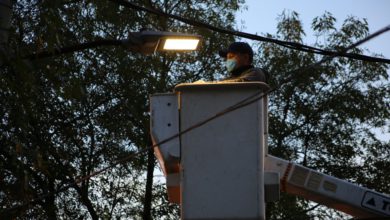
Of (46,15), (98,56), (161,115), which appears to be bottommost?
(161,115)

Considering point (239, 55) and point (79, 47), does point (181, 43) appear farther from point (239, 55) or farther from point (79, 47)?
point (79, 47)

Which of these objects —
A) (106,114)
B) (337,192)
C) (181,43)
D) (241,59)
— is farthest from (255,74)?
(106,114)

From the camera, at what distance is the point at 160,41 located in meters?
6.89

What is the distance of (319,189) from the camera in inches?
251

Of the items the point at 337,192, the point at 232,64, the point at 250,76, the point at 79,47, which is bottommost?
the point at 337,192

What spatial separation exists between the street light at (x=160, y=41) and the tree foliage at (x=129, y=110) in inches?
35.9

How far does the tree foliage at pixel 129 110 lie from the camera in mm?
10469

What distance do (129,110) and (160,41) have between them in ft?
27.9

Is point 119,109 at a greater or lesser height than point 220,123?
greater

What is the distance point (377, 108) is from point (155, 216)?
19.8 ft

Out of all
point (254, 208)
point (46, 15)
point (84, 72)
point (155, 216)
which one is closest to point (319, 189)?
point (254, 208)

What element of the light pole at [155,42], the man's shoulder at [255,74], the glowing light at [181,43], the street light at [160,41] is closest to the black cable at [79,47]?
the light pole at [155,42]

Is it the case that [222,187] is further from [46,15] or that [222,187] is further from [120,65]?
[120,65]

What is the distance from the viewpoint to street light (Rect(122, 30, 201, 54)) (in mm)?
6812
